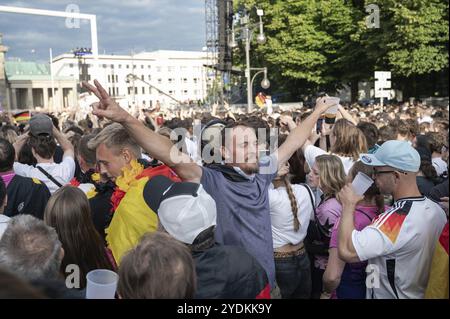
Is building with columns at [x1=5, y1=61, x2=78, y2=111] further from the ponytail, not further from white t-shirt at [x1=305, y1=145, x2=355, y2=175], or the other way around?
the ponytail

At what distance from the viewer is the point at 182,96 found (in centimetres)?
7769

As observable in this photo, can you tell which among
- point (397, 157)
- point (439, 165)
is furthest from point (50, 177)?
point (439, 165)

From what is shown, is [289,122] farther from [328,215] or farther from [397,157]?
[397,157]

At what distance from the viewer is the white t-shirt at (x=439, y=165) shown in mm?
4697

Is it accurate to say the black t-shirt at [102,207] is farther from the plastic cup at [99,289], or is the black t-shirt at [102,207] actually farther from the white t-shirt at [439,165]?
the white t-shirt at [439,165]

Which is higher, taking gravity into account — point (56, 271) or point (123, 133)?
point (123, 133)

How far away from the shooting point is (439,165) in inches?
191

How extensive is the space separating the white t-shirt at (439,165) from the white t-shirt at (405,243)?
8.28 feet

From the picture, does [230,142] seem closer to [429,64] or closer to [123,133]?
[123,133]

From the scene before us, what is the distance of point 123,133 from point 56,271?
3.81 ft

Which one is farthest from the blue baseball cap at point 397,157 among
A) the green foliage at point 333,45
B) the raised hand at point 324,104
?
the green foliage at point 333,45

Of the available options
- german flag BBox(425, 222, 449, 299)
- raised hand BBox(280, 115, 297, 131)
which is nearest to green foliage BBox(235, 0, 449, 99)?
raised hand BBox(280, 115, 297, 131)
